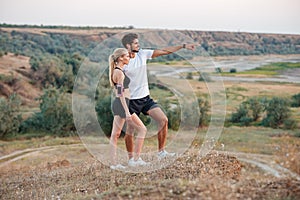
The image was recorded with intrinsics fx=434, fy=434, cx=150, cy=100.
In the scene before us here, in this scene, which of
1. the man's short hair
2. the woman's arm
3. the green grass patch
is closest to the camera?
the woman's arm

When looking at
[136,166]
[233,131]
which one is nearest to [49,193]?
[136,166]

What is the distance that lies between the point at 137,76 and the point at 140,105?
1.51 ft

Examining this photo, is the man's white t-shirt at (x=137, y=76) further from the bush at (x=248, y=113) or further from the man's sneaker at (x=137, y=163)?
the bush at (x=248, y=113)

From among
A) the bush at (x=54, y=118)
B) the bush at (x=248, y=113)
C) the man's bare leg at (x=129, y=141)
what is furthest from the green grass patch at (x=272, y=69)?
the man's bare leg at (x=129, y=141)

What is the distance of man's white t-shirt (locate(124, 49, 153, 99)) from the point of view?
6.53 meters

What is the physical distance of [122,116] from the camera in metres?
6.66

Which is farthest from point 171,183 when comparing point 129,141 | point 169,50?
point 169,50

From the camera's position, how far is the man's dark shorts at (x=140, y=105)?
21.7ft

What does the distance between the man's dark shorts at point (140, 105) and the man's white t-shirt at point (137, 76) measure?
2.5 inches

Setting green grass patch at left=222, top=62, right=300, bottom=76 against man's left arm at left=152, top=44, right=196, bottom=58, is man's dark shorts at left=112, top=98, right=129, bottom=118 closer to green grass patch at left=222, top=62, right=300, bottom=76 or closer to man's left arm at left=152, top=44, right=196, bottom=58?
man's left arm at left=152, top=44, right=196, bottom=58

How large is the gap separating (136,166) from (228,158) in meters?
1.69

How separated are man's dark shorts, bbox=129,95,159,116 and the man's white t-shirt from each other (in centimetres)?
6

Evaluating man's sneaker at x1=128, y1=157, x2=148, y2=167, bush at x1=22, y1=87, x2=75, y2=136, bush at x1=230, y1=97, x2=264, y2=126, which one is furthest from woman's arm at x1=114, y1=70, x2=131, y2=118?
bush at x1=230, y1=97, x2=264, y2=126

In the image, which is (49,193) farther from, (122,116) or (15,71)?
(15,71)
